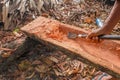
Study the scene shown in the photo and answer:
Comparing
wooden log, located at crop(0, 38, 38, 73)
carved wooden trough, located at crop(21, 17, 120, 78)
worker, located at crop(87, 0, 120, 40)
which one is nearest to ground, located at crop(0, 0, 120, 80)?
wooden log, located at crop(0, 38, 38, 73)

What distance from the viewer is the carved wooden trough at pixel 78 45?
278 cm

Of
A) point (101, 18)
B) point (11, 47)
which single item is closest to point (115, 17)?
point (11, 47)

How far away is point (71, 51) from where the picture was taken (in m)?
2.97

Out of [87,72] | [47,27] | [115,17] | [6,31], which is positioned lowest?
[87,72]

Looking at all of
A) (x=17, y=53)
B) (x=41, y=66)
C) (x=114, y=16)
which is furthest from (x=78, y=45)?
(x=17, y=53)

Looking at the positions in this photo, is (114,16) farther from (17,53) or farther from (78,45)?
(17,53)

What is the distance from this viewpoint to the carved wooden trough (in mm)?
2783

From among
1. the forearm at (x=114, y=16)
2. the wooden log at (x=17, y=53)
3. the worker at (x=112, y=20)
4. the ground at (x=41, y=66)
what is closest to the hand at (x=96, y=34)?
the worker at (x=112, y=20)

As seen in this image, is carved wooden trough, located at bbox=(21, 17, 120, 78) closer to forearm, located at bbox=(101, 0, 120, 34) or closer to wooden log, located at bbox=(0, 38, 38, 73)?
wooden log, located at bbox=(0, 38, 38, 73)

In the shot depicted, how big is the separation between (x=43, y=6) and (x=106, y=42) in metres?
2.00

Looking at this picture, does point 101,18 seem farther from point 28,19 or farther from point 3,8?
point 3,8

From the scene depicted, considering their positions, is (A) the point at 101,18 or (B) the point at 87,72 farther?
(A) the point at 101,18

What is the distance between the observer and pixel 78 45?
317cm

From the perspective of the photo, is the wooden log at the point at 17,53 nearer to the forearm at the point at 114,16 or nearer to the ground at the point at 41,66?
the ground at the point at 41,66
